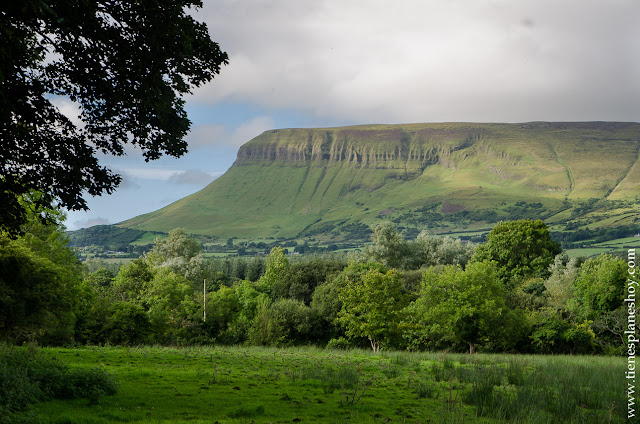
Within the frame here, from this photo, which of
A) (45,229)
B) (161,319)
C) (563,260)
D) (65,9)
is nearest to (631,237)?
(563,260)

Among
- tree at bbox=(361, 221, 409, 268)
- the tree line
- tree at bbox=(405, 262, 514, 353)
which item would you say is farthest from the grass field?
tree at bbox=(361, 221, 409, 268)

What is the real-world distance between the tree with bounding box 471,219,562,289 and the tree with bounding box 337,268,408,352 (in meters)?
22.5

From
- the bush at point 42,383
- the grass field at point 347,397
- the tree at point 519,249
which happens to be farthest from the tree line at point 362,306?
the bush at point 42,383

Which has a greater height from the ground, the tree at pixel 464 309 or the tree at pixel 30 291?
the tree at pixel 30 291

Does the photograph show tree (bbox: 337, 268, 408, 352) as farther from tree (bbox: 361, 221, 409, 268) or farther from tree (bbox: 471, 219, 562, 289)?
tree (bbox: 361, 221, 409, 268)

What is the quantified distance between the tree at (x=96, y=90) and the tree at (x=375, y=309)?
41.0m

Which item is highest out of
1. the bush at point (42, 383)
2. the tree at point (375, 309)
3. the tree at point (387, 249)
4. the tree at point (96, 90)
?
the tree at point (96, 90)

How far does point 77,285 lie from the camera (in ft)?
122

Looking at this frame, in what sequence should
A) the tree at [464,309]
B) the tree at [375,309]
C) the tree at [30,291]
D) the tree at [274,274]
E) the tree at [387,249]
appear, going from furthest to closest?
the tree at [387,249]
the tree at [274,274]
the tree at [375,309]
the tree at [464,309]
the tree at [30,291]

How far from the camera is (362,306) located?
53.1 metres

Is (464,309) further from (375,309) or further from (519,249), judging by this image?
(519,249)

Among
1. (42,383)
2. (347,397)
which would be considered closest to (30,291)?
(42,383)

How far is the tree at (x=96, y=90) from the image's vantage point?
12523 mm

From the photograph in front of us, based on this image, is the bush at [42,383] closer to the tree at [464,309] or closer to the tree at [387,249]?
the tree at [464,309]
